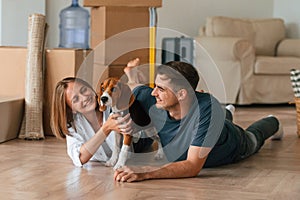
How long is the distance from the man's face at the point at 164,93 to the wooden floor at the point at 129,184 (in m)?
0.34

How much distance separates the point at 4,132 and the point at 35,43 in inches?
22.2

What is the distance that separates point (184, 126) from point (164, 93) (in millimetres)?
191

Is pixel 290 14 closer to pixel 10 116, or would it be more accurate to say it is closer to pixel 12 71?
pixel 12 71

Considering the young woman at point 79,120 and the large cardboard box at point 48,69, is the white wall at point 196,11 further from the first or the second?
the young woman at point 79,120

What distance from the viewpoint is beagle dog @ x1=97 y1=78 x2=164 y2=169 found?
2822mm

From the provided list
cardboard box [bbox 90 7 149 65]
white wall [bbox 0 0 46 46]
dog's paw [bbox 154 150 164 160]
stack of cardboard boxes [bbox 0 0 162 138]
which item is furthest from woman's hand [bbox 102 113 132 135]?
white wall [bbox 0 0 46 46]

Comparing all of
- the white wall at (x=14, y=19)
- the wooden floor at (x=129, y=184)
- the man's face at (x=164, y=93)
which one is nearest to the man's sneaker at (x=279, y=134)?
the wooden floor at (x=129, y=184)

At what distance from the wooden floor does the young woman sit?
3.0 inches

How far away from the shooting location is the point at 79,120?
312 cm

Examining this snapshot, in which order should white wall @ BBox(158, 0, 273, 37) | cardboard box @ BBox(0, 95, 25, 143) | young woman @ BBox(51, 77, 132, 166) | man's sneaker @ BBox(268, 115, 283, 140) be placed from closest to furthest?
young woman @ BBox(51, 77, 132, 166) < cardboard box @ BBox(0, 95, 25, 143) < man's sneaker @ BBox(268, 115, 283, 140) < white wall @ BBox(158, 0, 273, 37)

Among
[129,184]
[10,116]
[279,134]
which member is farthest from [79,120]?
[279,134]

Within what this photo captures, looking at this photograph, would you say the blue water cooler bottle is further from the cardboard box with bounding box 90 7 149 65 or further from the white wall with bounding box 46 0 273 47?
the white wall with bounding box 46 0 273 47

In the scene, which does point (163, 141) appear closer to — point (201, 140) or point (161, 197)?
point (201, 140)

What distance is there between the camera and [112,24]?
14.2ft
